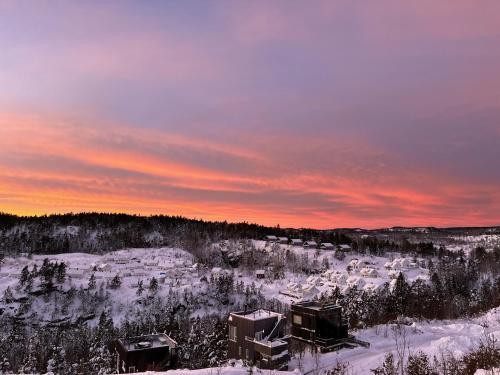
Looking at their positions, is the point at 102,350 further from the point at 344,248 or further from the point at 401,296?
the point at 344,248

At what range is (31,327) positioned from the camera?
9412cm

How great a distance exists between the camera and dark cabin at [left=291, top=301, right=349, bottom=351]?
43812 millimetres

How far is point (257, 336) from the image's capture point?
42375 millimetres

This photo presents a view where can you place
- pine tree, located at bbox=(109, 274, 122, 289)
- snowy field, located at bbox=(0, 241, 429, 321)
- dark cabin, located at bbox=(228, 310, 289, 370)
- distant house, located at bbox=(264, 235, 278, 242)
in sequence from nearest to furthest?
1. dark cabin, located at bbox=(228, 310, 289, 370)
2. snowy field, located at bbox=(0, 241, 429, 321)
3. pine tree, located at bbox=(109, 274, 122, 289)
4. distant house, located at bbox=(264, 235, 278, 242)

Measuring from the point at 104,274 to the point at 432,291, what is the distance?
3603 inches

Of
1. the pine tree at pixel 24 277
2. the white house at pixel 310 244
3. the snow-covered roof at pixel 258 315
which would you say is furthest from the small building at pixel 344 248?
the snow-covered roof at pixel 258 315

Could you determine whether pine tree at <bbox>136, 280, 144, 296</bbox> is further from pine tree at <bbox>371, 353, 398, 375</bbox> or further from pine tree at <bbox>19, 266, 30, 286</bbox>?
pine tree at <bbox>371, 353, 398, 375</bbox>

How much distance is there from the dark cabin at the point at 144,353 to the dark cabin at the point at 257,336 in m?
7.28

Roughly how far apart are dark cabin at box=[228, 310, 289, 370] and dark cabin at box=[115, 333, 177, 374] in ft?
23.9

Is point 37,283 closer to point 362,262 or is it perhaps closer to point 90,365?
point 90,365

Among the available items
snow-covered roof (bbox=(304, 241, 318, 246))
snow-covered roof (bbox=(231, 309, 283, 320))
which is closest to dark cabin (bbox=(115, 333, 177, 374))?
snow-covered roof (bbox=(231, 309, 283, 320))

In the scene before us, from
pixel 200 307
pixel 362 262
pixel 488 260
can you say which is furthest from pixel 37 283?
pixel 488 260

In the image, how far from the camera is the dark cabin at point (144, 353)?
38.2m

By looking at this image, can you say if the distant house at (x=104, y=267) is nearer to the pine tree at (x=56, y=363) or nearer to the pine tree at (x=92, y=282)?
A: the pine tree at (x=92, y=282)
